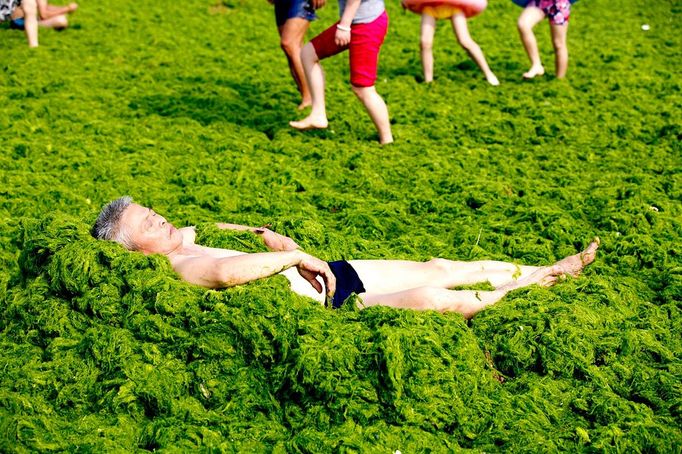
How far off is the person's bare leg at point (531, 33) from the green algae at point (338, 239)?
1.10ft

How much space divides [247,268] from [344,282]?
0.64 m

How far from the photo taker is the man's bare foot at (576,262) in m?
4.95

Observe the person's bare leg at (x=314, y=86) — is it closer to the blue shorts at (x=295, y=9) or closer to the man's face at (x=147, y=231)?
the blue shorts at (x=295, y=9)

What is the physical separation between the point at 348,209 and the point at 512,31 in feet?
20.9

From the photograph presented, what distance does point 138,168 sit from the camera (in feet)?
23.4

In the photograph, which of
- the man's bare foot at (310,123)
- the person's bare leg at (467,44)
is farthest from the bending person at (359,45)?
the person's bare leg at (467,44)

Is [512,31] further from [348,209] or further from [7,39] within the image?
[7,39]

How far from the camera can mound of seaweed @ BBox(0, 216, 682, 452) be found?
370 cm

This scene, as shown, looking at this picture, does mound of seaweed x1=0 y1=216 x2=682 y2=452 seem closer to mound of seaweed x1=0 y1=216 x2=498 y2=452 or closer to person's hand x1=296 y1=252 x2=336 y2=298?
mound of seaweed x1=0 y1=216 x2=498 y2=452

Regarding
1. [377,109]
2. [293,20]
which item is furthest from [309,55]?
[293,20]

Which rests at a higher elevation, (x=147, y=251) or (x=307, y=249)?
(x=147, y=251)

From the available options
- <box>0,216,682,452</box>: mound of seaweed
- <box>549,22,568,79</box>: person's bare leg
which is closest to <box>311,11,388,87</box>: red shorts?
<box>549,22,568,79</box>: person's bare leg

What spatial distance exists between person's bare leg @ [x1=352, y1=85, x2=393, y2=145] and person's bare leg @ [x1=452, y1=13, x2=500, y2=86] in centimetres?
207

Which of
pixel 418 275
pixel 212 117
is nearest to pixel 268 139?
pixel 212 117
